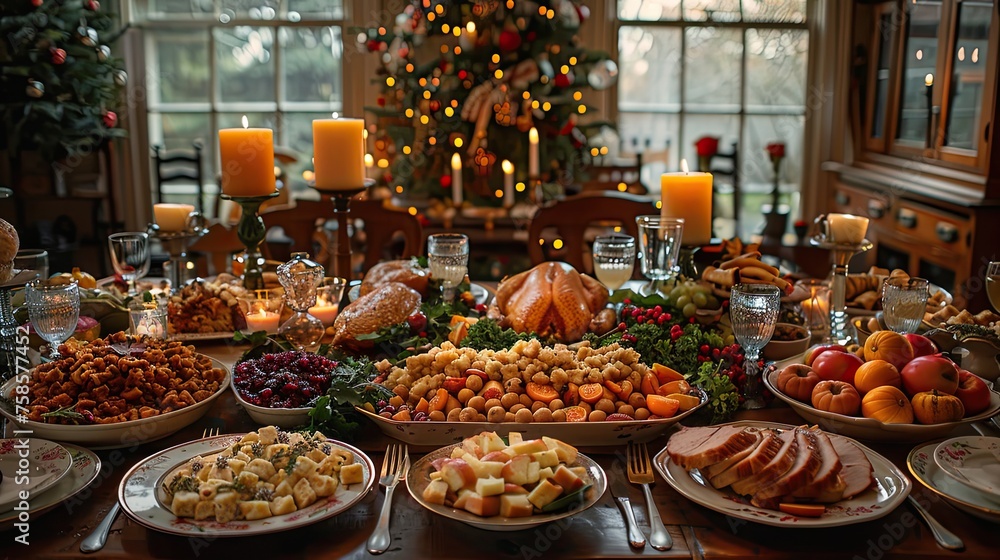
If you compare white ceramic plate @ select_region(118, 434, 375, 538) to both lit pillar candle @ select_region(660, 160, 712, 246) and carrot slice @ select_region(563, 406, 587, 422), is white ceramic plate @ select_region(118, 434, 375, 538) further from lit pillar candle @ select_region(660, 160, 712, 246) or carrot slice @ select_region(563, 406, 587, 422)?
lit pillar candle @ select_region(660, 160, 712, 246)

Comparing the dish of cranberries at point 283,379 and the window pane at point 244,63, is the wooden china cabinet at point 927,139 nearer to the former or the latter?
the dish of cranberries at point 283,379

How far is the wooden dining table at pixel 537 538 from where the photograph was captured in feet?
3.29

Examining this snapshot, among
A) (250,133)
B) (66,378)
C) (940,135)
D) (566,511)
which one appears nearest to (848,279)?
(566,511)

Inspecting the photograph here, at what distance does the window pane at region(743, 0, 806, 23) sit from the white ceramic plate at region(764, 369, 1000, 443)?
3.74 metres

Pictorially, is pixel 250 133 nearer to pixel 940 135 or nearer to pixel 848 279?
pixel 848 279

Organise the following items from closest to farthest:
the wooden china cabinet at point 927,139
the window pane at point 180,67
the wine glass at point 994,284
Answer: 1. the wine glass at point 994,284
2. the wooden china cabinet at point 927,139
3. the window pane at point 180,67

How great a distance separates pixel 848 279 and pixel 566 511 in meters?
1.22

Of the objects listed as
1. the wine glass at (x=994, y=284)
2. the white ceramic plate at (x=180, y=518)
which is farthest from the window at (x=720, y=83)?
the white ceramic plate at (x=180, y=518)

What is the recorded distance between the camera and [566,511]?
3.35 ft

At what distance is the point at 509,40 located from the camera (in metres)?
3.77

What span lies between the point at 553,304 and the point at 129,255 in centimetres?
99

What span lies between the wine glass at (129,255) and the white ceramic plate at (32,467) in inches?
29.8

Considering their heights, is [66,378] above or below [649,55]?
below

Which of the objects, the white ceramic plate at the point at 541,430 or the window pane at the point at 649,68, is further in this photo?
the window pane at the point at 649,68
